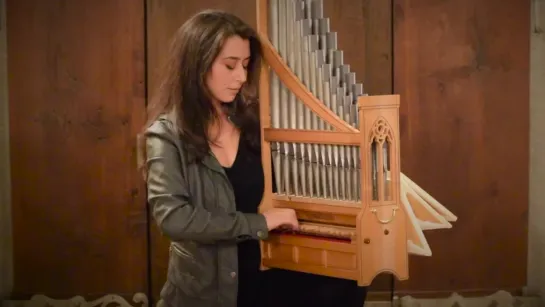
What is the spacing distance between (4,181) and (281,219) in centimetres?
188

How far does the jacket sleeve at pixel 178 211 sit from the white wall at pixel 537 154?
192 cm

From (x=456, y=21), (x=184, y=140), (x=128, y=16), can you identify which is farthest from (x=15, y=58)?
(x=456, y=21)

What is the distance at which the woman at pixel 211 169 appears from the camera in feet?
5.98

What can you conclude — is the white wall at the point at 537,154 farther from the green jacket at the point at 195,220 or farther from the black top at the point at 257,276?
the green jacket at the point at 195,220

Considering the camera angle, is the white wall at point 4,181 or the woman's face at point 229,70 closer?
the woman's face at point 229,70

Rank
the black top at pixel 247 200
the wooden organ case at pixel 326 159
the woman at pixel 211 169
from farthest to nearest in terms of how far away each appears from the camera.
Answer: the black top at pixel 247 200 < the woman at pixel 211 169 < the wooden organ case at pixel 326 159

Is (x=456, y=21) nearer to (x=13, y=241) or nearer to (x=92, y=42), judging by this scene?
(x=92, y=42)

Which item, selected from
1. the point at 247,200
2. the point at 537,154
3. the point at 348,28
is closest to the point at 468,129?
the point at 537,154

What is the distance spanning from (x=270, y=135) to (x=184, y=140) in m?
0.22

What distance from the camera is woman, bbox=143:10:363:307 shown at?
5.98 feet

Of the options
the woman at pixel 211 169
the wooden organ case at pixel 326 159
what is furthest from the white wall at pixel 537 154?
the woman at pixel 211 169

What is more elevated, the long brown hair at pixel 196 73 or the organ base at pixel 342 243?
the long brown hair at pixel 196 73

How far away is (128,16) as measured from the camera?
3.22 metres

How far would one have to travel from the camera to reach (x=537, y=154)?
130 inches
